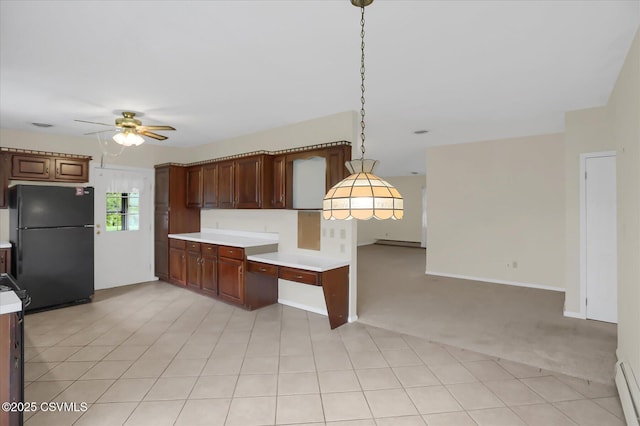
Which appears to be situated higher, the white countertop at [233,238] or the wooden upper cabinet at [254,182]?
the wooden upper cabinet at [254,182]

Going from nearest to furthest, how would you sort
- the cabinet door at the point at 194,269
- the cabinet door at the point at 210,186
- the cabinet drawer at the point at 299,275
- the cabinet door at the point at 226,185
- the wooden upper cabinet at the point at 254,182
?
the cabinet drawer at the point at 299,275 < the wooden upper cabinet at the point at 254,182 < the cabinet door at the point at 226,185 < the cabinet door at the point at 194,269 < the cabinet door at the point at 210,186

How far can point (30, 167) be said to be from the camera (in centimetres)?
455

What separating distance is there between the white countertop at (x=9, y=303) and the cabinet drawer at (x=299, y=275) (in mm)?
2295

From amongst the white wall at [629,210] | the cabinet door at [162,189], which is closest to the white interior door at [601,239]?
the white wall at [629,210]

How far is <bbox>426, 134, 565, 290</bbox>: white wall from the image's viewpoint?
508 centimetres

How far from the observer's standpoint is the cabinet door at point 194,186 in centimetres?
537

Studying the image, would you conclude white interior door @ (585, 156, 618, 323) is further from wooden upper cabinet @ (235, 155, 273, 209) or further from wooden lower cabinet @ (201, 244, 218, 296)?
wooden lower cabinet @ (201, 244, 218, 296)

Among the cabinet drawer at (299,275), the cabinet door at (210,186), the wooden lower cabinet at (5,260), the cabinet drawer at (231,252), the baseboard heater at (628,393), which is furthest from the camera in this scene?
the cabinet door at (210,186)

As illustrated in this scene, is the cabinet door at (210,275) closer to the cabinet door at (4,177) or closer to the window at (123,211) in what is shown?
the window at (123,211)

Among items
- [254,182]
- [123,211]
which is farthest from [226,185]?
[123,211]

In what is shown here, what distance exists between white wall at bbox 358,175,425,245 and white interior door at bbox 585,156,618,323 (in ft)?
21.3

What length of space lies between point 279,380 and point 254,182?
2592 millimetres

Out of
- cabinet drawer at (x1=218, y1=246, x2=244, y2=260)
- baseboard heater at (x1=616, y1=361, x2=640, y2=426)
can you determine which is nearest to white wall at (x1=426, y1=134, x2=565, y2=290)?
baseboard heater at (x1=616, y1=361, x2=640, y2=426)

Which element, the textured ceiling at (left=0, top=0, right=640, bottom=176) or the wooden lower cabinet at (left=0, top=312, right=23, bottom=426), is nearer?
the wooden lower cabinet at (left=0, top=312, right=23, bottom=426)
